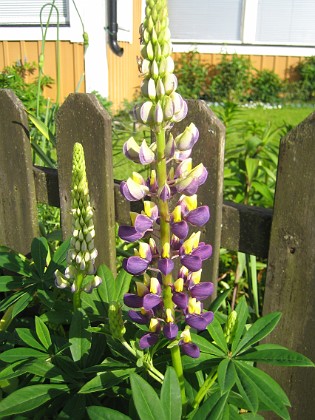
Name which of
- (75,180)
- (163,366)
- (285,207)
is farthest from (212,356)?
(75,180)

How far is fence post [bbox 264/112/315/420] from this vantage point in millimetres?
1563

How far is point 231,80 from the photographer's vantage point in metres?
10.8

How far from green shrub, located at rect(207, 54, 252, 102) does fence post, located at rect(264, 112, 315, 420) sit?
30.6ft

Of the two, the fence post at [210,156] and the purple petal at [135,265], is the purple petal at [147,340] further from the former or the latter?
the fence post at [210,156]

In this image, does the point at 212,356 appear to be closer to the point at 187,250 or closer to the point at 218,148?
the point at 187,250

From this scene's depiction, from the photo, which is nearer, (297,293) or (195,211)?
(195,211)

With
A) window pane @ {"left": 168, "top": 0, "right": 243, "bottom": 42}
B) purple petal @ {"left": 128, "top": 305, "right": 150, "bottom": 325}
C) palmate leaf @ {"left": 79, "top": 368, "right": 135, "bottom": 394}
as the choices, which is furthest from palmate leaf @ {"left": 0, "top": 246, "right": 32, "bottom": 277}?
window pane @ {"left": 168, "top": 0, "right": 243, "bottom": 42}

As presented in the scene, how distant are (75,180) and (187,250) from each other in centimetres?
40

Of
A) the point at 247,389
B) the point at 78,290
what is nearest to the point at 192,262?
the point at 247,389

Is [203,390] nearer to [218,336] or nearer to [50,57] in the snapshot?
[218,336]

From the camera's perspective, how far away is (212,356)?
146 centimetres

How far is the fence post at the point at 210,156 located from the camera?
1689 millimetres

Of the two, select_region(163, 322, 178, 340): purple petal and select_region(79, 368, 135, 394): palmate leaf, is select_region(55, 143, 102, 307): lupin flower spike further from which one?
select_region(163, 322, 178, 340): purple petal

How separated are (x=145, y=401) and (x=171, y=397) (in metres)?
0.07
